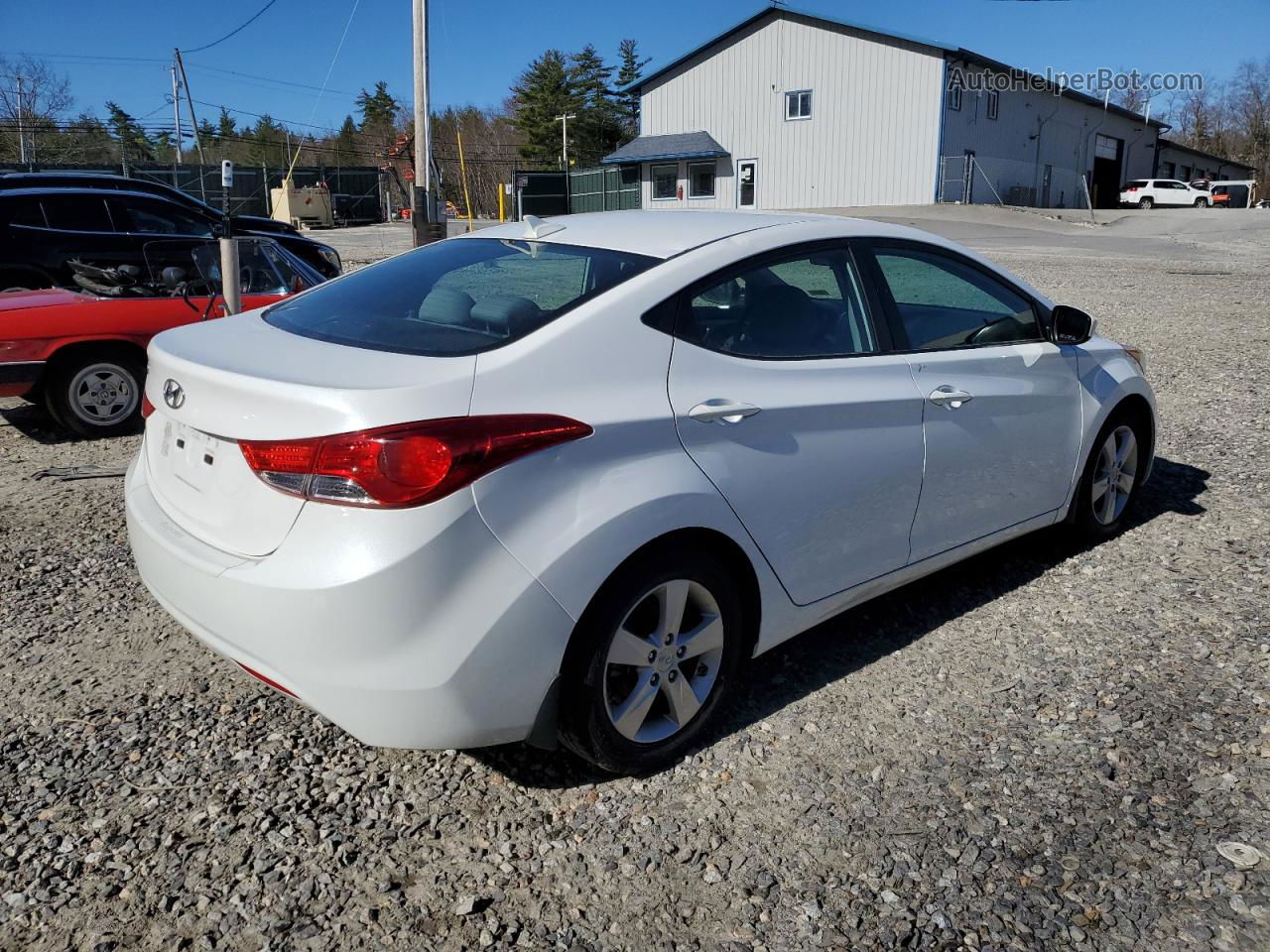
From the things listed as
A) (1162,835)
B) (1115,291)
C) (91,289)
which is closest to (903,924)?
(1162,835)

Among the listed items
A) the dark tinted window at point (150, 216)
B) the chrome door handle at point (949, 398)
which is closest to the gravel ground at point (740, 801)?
the chrome door handle at point (949, 398)

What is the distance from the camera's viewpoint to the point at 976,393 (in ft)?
12.8

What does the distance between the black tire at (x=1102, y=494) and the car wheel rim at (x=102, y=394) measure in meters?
6.00

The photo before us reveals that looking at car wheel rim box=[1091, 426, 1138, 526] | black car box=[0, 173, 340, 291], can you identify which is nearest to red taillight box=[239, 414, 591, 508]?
car wheel rim box=[1091, 426, 1138, 526]

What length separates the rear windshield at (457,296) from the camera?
2910 millimetres

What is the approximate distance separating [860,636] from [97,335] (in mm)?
5430

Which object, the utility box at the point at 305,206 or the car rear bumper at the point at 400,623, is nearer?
the car rear bumper at the point at 400,623

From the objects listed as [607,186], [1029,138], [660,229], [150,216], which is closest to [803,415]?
[660,229]

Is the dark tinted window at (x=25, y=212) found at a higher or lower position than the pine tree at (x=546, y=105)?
lower

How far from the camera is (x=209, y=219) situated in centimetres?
1153

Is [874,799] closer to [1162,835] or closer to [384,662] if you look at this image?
[1162,835]

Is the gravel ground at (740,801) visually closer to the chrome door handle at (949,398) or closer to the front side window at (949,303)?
the chrome door handle at (949,398)

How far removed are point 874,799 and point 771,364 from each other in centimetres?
134

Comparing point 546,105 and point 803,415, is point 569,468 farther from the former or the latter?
point 546,105
